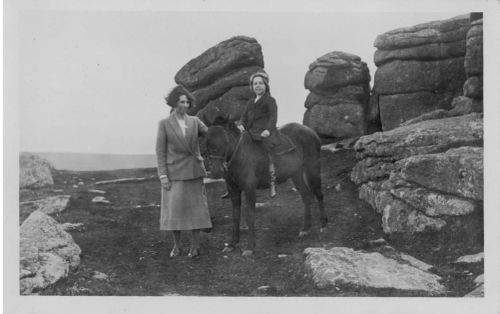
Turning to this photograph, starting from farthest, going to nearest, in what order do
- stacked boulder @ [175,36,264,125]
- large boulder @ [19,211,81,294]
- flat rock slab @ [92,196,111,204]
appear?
stacked boulder @ [175,36,264,125] < flat rock slab @ [92,196,111,204] < large boulder @ [19,211,81,294]

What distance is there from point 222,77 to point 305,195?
2390mm

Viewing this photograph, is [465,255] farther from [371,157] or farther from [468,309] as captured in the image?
[371,157]

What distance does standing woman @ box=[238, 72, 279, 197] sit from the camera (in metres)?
6.81

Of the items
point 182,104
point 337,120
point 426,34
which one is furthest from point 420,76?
point 182,104

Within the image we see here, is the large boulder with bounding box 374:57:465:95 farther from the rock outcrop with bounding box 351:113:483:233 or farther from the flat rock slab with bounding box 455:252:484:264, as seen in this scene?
the flat rock slab with bounding box 455:252:484:264

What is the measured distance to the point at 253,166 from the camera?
267 inches

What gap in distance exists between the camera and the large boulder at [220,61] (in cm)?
757

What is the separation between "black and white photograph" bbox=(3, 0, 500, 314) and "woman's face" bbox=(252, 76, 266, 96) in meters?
0.02

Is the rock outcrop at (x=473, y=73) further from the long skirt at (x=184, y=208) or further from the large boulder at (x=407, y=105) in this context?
the long skirt at (x=184, y=208)

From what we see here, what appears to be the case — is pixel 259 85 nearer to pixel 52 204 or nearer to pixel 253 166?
pixel 253 166

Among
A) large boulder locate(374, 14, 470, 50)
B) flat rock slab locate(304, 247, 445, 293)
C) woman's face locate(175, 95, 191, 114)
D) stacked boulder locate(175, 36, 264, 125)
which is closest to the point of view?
flat rock slab locate(304, 247, 445, 293)

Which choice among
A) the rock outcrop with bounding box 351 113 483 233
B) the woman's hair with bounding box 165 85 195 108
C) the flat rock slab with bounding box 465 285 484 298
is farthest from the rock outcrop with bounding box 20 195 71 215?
the flat rock slab with bounding box 465 285 484 298

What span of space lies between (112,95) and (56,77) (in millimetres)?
744

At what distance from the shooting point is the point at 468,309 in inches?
252
